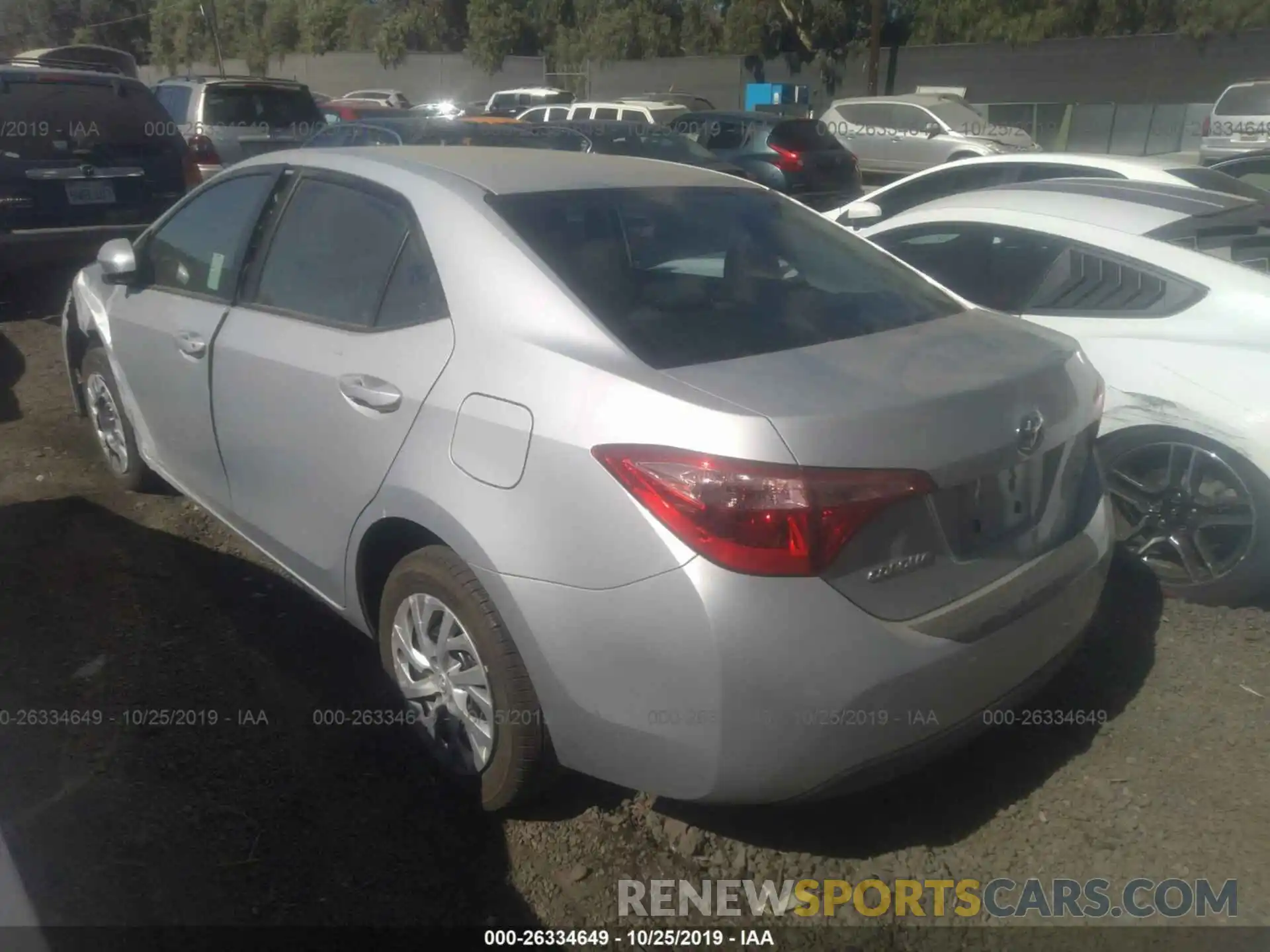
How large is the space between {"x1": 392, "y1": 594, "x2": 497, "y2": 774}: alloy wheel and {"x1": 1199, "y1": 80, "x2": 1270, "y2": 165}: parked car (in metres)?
17.6

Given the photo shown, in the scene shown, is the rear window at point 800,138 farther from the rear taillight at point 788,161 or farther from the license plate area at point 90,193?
the license plate area at point 90,193

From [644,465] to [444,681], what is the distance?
967 mm

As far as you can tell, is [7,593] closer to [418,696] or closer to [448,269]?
[418,696]

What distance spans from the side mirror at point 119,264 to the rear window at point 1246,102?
710 inches

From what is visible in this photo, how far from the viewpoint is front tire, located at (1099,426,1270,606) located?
3658 millimetres

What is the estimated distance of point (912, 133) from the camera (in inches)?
830

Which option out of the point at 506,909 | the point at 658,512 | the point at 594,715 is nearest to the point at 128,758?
the point at 506,909

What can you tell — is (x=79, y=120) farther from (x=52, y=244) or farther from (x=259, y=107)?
(x=259, y=107)

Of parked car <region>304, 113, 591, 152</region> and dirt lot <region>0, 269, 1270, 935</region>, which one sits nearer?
dirt lot <region>0, 269, 1270, 935</region>

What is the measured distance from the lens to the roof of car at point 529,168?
3049 mm

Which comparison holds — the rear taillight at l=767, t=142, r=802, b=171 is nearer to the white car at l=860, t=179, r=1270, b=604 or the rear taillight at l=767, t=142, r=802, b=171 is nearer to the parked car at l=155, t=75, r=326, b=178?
the parked car at l=155, t=75, r=326, b=178

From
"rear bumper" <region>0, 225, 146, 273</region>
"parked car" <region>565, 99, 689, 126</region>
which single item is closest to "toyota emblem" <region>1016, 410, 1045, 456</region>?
"rear bumper" <region>0, 225, 146, 273</region>

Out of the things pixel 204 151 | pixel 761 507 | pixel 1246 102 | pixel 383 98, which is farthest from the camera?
pixel 383 98

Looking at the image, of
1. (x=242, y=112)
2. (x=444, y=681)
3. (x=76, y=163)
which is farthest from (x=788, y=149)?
(x=444, y=681)
